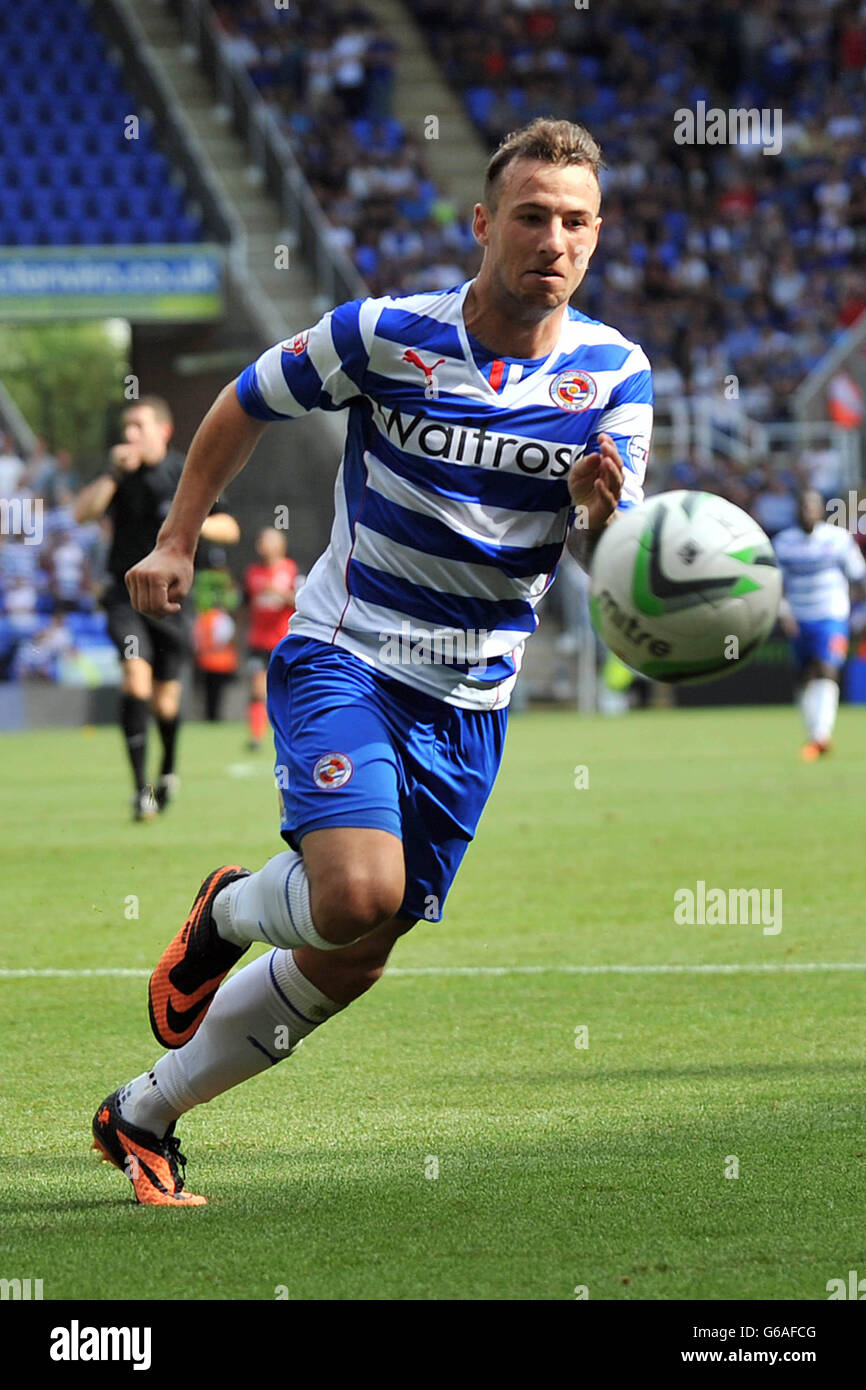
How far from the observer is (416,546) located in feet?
14.2

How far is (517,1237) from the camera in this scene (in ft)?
12.5

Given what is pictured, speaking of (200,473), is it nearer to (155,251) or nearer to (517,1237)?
(517,1237)

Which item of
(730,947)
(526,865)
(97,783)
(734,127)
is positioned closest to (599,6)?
(734,127)

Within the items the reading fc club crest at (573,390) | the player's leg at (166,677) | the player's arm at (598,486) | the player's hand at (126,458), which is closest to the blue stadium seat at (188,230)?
the player's leg at (166,677)

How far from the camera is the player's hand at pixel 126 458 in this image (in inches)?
462

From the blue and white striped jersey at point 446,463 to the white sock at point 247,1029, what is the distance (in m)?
0.70

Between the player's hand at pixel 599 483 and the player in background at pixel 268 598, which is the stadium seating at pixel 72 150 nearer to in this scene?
the player in background at pixel 268 598

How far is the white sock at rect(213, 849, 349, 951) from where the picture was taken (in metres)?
4.01

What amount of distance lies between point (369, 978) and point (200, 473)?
45.9 inches

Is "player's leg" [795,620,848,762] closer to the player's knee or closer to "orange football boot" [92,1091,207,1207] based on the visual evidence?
"orange football boot" [92,1091,207,1207]

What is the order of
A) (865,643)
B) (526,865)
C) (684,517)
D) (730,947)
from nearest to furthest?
(684,517) → (730,947) → (526,865) → (865,643)

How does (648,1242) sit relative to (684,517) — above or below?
below

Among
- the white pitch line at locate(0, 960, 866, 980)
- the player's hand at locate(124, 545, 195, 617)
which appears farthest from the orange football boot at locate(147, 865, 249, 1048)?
the white pitch line at locate(0, 960, 866, 980)

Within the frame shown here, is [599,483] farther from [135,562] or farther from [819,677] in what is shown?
[819,677]
